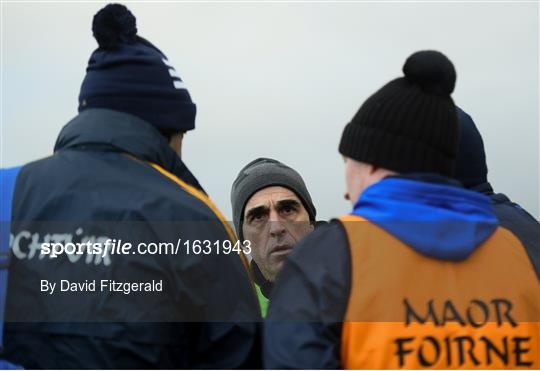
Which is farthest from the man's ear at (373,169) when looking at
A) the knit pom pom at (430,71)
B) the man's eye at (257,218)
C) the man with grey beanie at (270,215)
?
the man's eye at (257,218)

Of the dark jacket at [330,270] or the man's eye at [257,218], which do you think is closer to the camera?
the dark jacket at [330,270]

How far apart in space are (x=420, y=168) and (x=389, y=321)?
1.72 ft

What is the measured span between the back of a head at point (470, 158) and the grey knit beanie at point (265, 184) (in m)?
1.61

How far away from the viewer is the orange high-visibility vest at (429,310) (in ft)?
9.56

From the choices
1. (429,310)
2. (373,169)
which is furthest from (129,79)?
(429,310)

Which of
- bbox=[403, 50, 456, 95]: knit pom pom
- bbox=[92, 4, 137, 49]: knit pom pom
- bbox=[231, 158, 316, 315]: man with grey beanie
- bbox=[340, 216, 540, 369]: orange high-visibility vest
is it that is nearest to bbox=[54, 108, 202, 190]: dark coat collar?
bbox=[92, 4, 137, 49]: knit pom pom

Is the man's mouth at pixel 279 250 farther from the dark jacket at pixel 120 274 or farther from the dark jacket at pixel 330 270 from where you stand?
the dark jacket at pixel 330 270

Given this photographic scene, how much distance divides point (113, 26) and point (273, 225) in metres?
2.50

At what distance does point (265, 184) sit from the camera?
6.12m

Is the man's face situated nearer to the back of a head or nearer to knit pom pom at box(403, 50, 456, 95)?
the back of a head

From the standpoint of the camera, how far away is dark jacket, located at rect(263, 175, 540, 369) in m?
2.89

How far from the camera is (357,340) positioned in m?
2.90

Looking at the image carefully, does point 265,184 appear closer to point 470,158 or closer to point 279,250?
point 279,250

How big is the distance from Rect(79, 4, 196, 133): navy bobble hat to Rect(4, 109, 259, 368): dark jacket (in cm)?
23
